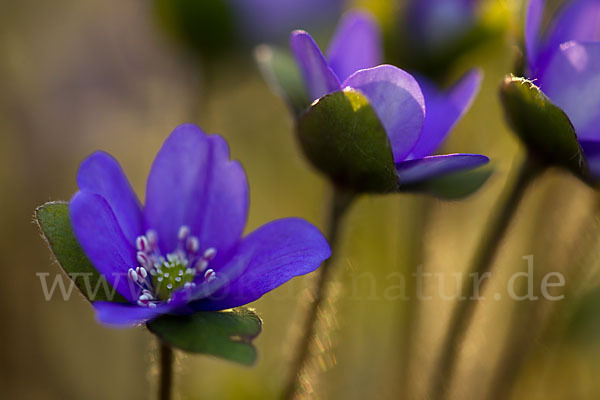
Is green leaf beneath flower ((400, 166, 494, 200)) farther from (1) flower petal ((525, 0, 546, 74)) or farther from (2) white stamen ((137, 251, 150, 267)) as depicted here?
(2) white stamen ((137, 251, 150, 267))

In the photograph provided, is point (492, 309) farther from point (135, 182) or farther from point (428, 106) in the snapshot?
point (135, 182)

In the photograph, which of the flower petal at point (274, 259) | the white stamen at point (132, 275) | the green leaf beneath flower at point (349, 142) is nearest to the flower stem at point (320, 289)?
the green leaf beneath flower at point (349, 142)

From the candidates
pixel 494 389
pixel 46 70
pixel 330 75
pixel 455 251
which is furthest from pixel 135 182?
pixel 330 75

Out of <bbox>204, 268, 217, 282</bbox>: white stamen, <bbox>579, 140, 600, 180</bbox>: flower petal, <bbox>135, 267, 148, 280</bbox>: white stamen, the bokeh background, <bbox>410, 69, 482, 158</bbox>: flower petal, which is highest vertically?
<bbox>410, 69, 482, 158</bbox>: flower petal

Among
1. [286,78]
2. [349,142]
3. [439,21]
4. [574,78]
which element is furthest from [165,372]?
[439,21]

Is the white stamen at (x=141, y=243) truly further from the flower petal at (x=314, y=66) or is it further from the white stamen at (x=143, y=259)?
the flower petal at (x=314, y=66)

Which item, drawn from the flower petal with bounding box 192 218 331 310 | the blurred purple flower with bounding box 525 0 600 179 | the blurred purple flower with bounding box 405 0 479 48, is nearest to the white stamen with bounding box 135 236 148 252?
the flower petal with bounding box 192 218 331 310
